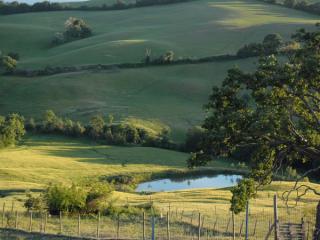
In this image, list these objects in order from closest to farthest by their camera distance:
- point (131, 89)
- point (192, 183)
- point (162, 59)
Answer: point (192, 183), point (131, 89), point (162, 59)

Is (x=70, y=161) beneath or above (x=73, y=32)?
beneath

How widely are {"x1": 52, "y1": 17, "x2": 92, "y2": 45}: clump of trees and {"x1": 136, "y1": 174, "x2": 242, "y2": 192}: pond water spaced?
331 feet

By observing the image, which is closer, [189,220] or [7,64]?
[189,220]

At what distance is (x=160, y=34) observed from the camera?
6747 inches

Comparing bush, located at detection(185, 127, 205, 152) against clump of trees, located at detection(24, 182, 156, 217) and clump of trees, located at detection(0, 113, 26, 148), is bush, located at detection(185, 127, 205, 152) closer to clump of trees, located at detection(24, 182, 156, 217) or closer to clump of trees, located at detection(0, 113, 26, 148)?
clump of trees, located at detection(0, 113, 26, 148)

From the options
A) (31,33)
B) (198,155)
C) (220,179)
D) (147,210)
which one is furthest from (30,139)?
(31,33)

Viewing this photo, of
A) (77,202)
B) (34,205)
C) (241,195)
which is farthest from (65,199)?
(241,195)

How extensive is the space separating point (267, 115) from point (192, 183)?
56.3m

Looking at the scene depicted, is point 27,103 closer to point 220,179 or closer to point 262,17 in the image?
point 220,179

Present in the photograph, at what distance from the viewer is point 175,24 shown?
184m

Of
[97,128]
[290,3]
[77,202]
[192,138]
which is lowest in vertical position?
[192,138]

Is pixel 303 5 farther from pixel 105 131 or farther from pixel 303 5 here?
pixel 105 131

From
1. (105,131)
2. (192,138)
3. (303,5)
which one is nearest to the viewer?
(192,138)

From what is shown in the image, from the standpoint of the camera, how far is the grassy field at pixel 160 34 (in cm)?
14838
